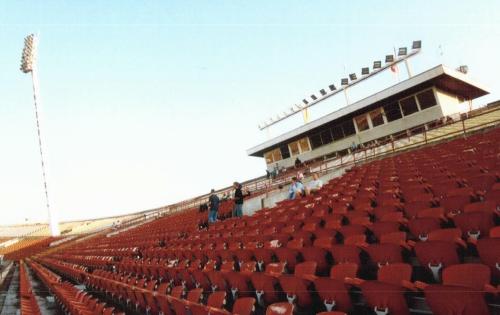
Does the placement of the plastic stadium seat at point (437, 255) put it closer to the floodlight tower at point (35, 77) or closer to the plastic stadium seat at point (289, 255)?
the plastic stadium seat at point (289, 255)

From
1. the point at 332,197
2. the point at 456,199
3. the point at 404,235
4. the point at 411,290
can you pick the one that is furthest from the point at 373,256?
the point at 332,197

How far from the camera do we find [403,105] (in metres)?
24.0

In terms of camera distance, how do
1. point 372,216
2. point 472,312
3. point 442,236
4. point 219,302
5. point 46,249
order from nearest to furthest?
point 472,312 < point 442,236 < point 219,302 < point 372,216 < point 46,249

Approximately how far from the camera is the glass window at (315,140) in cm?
2917

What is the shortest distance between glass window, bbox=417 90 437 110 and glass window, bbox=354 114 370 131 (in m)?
3.72

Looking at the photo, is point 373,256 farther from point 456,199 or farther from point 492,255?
point 456,199

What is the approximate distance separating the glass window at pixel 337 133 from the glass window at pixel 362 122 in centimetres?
152

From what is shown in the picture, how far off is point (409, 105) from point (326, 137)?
665cm

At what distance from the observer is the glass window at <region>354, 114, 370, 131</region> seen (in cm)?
2595

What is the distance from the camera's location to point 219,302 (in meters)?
5.11

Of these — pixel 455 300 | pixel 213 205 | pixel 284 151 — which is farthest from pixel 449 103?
pixel 455 300

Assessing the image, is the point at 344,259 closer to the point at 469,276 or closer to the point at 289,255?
the point at 289,255

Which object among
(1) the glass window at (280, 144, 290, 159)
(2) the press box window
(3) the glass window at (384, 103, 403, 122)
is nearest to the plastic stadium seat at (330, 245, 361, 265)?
(3) the glass window at (384, 103, 403, 122)

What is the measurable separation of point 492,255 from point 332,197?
17.6 ft
